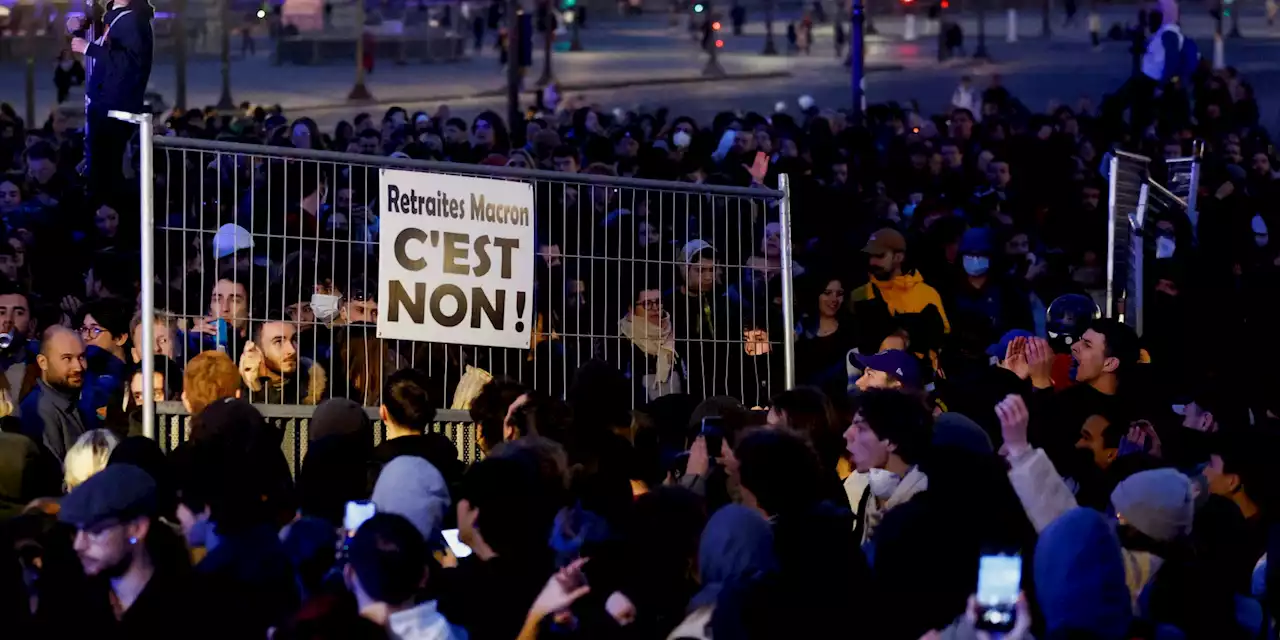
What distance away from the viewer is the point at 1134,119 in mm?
24234

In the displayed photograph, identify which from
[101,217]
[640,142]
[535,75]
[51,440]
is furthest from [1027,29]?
[51,440]

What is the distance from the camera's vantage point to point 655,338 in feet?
33.9

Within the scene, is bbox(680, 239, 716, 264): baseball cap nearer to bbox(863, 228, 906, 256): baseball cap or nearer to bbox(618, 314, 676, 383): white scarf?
bbox(618, 314, 676, 383): white scarf

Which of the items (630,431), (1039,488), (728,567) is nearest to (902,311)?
(630,431)

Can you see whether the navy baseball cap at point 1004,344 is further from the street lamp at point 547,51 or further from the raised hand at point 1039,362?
the street lamp at point 547,51

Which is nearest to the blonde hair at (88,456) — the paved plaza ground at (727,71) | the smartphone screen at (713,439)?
the smartphone screen at (713,439)

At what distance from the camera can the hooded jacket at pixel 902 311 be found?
11867 millimetres

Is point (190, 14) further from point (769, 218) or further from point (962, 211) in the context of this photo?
point (769, 218)

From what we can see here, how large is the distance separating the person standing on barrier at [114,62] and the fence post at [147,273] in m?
4.29

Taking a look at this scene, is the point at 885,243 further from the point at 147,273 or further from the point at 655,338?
the point at 147,273

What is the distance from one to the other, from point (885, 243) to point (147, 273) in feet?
15.5

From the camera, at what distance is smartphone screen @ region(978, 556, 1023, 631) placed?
19.2 feet

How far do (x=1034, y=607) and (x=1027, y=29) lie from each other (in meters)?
58.3

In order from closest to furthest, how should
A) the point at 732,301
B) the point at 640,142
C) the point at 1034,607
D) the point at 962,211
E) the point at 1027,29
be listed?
1. the point at 1034,607
2. the point at 732,301
3. the point at 962,211
4. the point at 640,142
5. the point at 1027,29
